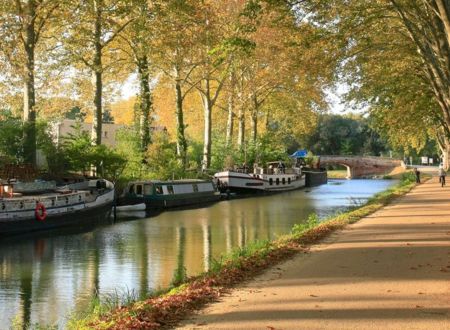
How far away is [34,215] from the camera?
25.0 meters

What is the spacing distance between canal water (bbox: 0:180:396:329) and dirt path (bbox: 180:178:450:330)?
3509mm

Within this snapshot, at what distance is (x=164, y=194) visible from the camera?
3788 centimetres

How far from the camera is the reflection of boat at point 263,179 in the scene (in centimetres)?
5075

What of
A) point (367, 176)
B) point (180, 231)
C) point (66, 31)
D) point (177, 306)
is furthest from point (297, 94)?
point (177, 306)

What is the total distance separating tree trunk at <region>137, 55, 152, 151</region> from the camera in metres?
37.8

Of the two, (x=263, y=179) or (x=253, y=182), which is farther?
(x=263, y=179)

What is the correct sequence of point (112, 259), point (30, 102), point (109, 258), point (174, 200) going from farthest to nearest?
1. point (174, 200)
2. point (30, 102)
3. point (109, 258)
4. point (112, 259)

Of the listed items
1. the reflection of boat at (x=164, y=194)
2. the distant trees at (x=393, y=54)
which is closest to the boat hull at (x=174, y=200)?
the reflection of boat at (x=164, y=194)

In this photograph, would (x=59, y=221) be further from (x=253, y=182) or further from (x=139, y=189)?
(x=253, y=182)

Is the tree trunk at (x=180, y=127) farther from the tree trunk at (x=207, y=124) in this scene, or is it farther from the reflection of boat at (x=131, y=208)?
the reflection of boat at (x=131, y=208)

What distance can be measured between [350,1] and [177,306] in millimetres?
15894

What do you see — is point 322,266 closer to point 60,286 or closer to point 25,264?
point 60,286

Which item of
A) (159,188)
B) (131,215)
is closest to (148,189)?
(159,188)

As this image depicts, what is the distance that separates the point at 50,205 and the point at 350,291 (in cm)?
2014
